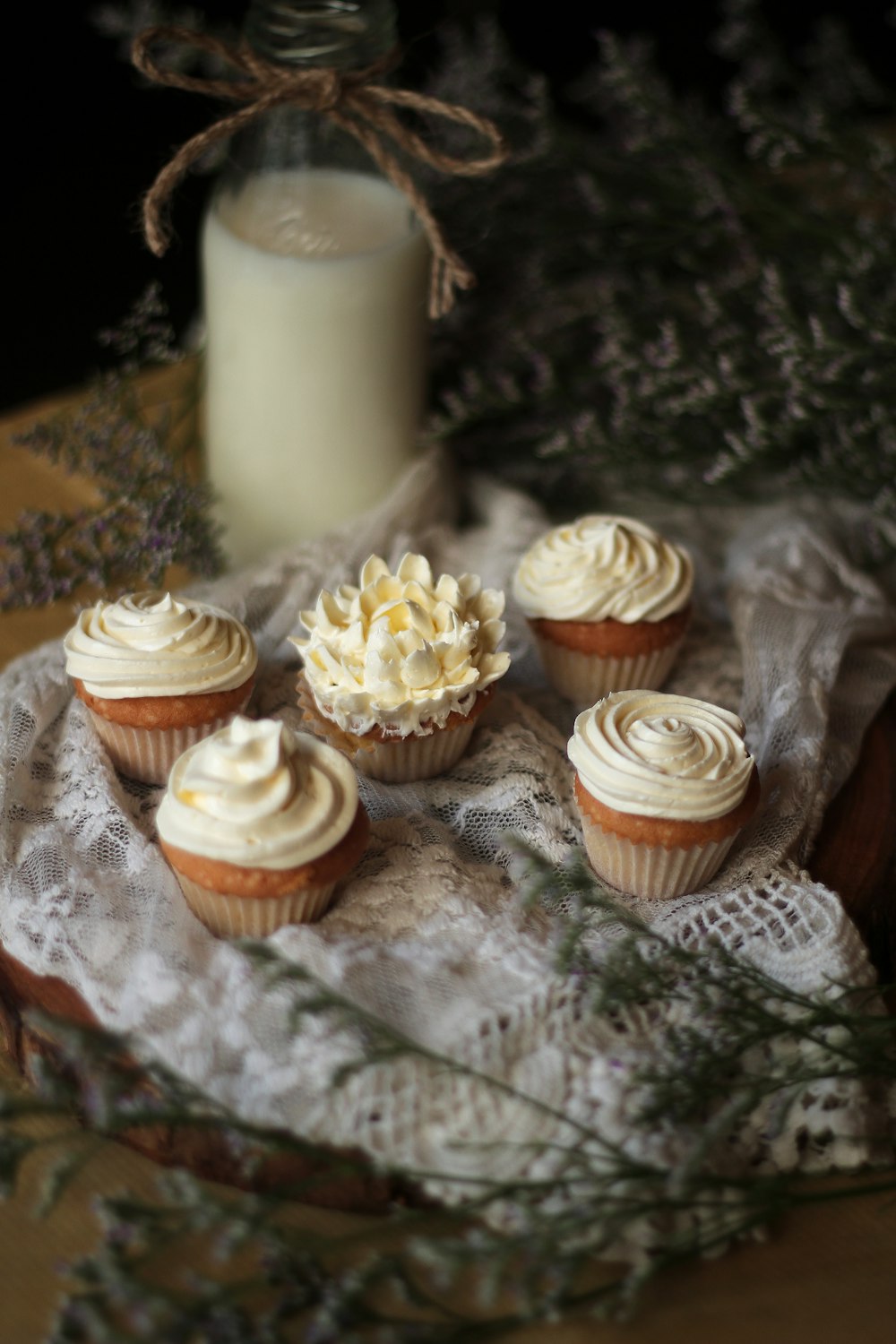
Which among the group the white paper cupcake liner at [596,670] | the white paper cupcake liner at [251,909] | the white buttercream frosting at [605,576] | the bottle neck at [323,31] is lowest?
the white paper cupcake liner at [596,670]

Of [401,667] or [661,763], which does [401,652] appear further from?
[661,763]

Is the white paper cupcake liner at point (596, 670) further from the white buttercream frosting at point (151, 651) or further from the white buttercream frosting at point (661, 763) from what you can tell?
the white buttercream frosting at point (151, 651)

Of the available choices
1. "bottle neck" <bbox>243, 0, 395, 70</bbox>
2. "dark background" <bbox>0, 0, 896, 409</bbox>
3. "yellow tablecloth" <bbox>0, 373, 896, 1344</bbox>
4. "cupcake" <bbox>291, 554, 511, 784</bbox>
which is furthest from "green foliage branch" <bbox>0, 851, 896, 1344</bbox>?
"dark background" <bbox>0, 0, 896, 409</bbox>

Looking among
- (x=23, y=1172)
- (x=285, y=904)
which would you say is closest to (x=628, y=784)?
(x=285, y=904)

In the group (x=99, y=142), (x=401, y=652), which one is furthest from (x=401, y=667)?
(x=99, y=142)

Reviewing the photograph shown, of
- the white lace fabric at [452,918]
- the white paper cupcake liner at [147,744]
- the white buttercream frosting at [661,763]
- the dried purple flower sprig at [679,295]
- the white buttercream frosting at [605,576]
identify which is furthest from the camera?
the dried purple flower sprig at [679,295]

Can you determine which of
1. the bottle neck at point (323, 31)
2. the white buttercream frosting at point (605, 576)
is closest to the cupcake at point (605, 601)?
the white buttercream frosting at point (605, 576)

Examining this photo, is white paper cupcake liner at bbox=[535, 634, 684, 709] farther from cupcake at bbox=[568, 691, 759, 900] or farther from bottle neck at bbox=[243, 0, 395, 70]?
bottle neck at bbox=[243, 0, 395, 70]
